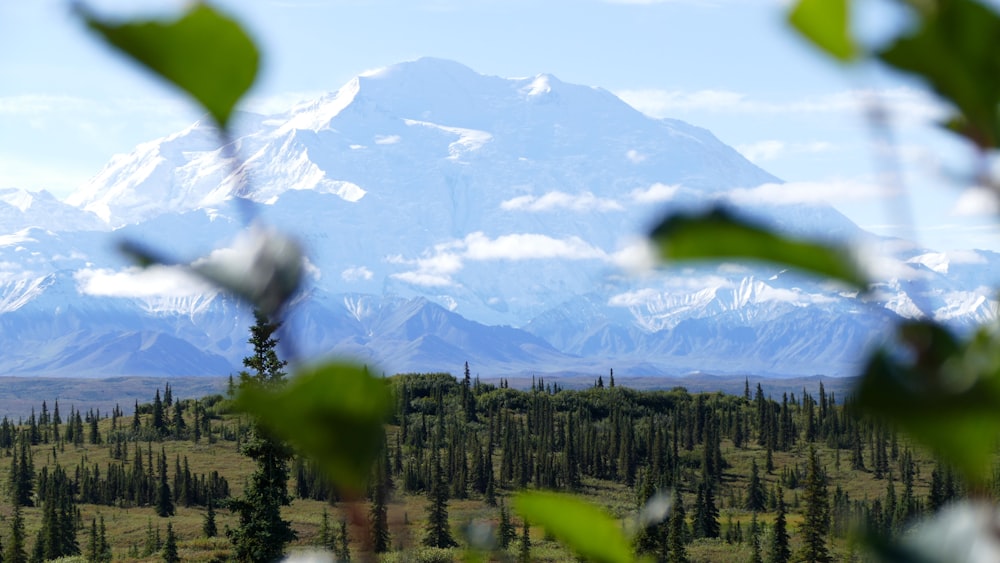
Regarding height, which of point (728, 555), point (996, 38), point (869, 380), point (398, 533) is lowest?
point (728, 555)

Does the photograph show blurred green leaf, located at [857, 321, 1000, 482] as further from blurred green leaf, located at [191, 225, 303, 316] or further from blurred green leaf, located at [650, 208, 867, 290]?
blurred green leaf, located at [191, 225, 303, 316]

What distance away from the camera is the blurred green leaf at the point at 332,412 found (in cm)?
60

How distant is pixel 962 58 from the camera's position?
60cm

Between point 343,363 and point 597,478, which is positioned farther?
point 597,478

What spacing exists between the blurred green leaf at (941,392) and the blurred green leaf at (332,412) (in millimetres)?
280

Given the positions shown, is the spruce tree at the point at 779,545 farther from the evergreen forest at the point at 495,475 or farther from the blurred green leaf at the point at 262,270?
the blurred green leaf at the point at 262,270

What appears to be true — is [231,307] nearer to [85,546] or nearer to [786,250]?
[786,250]

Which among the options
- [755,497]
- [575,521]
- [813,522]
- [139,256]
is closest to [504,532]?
[575,521]

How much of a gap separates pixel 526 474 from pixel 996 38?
331ft

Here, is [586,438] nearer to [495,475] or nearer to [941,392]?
[495,475]

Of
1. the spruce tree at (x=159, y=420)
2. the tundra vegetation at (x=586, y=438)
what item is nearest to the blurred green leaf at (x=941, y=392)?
the tundra vegetation at (x=586, y=438)

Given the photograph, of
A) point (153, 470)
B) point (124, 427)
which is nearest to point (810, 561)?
point (153, 470)

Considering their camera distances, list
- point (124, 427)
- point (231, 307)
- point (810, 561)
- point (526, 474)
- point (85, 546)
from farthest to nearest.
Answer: point (124, 427), point (526, 474), point (85, 546), point (810, 561), point (231, 307)

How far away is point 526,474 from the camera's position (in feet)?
327
